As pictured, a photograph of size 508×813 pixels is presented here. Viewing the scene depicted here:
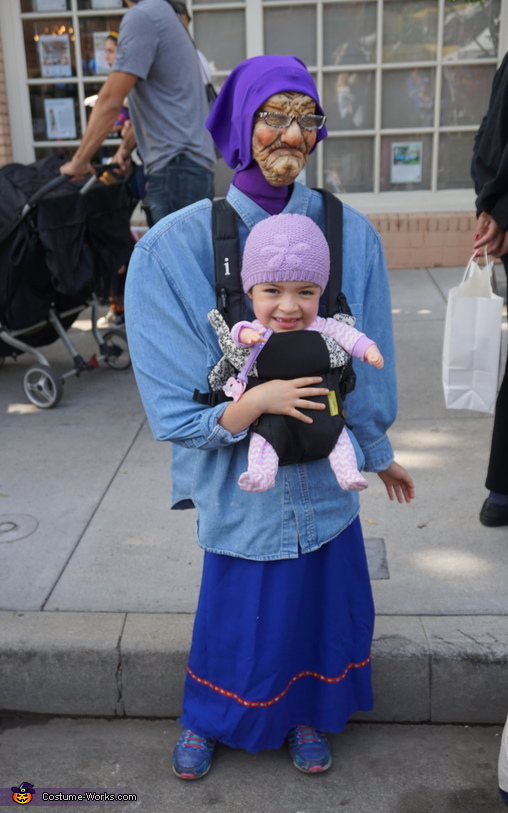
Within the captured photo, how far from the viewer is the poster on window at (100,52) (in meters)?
8.01

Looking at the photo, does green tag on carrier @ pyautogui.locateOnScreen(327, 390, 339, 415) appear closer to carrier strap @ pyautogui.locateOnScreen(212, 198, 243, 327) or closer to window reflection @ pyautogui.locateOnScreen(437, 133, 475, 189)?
carrier strap @ pyautogui.locateOnScreen(212, 198, 243, 327)

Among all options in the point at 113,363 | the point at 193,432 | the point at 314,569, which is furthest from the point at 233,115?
the point at 113,363

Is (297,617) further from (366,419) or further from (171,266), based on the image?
(171,266)

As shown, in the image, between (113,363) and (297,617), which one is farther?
(113,363)

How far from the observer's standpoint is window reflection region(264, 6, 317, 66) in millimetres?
7891

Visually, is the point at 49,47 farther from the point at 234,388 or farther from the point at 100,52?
the point at 234,388

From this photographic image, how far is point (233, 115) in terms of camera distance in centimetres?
227

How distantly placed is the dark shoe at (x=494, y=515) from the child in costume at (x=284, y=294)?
5.55ft

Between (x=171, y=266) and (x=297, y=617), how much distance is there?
1.03m

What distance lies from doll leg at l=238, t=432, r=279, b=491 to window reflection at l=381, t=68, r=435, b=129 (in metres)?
6.60

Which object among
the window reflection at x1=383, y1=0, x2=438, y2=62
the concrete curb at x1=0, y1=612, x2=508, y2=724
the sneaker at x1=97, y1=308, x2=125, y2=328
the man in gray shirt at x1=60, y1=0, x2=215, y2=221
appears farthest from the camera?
the window reflection at x1=383, y1=0, x2=438, y2=62

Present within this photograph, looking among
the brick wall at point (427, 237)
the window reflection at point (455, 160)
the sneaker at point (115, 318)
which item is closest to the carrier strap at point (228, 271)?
the sneaker at point (115, 318)

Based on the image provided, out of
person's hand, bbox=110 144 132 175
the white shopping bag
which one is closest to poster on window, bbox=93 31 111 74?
person's hand, bbox=110 144 132 175

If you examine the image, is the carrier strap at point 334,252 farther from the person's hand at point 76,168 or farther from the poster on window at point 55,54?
the poster on window at point 55,54
